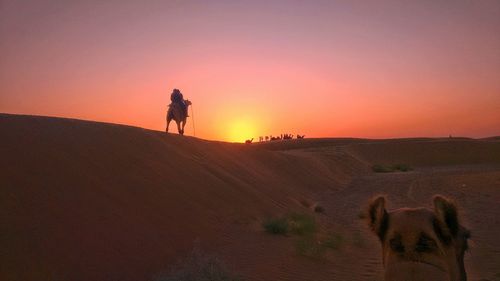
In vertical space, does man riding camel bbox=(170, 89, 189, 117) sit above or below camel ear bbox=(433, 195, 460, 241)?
above

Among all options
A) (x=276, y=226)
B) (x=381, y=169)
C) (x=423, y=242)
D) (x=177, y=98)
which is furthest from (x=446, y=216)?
(x=381, y=169)

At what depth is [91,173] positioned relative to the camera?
11.6 metres

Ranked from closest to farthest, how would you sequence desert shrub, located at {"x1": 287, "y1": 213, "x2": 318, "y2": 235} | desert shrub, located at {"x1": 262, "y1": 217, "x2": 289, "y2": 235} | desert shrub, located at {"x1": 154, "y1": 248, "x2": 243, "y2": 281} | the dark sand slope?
desert shrub, located at {"x1": 154, "y1": 248, "x2": 243, "y2": 281} < the dark sand slope < desert shrub, located at {"x1": 262, "y1": 217, "x2": 289, "y2": 235} < desert shrub, located at {"x1": 287, "y1": 213, "x2": 318, "y2": 235}

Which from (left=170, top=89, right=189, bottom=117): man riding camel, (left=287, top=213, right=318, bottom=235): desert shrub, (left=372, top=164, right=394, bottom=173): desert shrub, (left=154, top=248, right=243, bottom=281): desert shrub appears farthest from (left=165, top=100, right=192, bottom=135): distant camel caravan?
(left=372, top=164, right=394, bottom=173): desert shrub

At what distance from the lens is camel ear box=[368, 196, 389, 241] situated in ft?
7.38

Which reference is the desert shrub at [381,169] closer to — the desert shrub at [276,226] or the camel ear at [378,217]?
the desert shrub at [276,226]

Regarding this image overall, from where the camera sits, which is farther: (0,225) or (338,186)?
(338,186)

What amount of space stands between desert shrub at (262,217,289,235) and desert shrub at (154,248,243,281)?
4588 millimetres

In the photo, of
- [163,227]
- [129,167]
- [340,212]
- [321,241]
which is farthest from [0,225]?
[340,212]

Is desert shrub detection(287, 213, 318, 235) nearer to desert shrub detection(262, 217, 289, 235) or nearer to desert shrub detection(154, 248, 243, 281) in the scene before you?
desert shrub detection(262, 217, 289, 235)

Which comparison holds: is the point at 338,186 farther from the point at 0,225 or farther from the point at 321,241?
the point at 0,225

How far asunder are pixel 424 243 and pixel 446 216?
161 mm

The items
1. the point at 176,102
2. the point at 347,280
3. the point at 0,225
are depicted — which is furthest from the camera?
the point at 176,102

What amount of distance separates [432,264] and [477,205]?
18.2m
